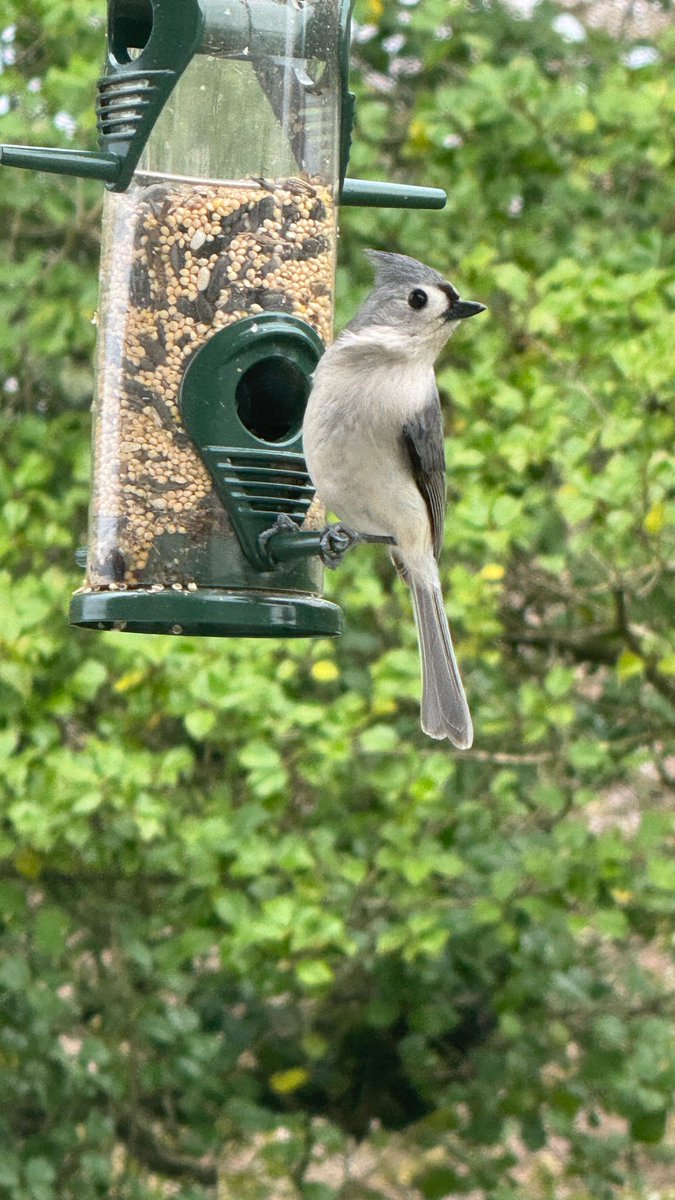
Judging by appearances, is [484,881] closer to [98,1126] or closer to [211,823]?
[211,823]

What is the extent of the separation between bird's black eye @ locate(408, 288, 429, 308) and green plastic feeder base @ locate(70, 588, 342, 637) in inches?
23.7

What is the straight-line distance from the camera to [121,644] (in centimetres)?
439

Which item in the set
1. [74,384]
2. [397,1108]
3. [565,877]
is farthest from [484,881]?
[74,384]

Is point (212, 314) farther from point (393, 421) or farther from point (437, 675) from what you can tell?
point (437, 675)

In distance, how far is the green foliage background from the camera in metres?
4.53

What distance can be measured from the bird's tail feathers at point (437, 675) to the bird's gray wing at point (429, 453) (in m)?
0.20

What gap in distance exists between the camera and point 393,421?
12.0ft

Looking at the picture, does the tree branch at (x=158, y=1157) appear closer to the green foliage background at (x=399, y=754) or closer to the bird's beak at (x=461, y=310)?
the green foliage background at (x=399, y=754)

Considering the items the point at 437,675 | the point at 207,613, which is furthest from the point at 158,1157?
the point at 207,613

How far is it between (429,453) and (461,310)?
0.38 m

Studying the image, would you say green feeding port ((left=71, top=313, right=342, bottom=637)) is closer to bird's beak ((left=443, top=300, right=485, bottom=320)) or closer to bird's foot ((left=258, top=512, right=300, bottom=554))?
bird's foot ((left=258, top=512, right=300, bottom=554))

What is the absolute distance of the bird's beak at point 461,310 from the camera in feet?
11.2

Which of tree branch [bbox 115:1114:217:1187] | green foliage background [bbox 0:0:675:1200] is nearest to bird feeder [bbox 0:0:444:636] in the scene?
green foliage background [bbox 0:0:675:1200]

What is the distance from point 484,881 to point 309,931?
0.74m
